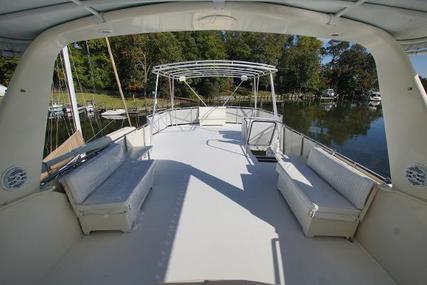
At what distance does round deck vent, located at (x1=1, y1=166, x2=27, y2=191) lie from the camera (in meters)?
1.66

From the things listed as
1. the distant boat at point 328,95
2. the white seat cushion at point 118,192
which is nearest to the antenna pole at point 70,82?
the white seat cushion at point 118,192

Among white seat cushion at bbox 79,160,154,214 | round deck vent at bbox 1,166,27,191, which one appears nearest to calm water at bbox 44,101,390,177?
white seat cushion at bbox 79,160,154,214

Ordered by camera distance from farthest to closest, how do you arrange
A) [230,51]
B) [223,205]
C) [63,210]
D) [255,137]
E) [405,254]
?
[230,51] < [255,137] < [223,205] < [63,210] < [405,254]

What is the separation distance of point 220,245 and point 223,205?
76cm

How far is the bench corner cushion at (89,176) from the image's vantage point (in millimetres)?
2131

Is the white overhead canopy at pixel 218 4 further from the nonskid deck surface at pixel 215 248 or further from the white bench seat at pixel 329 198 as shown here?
the nonskid deck surface at pixel 215 248

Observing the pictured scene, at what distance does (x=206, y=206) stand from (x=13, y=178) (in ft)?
6.68

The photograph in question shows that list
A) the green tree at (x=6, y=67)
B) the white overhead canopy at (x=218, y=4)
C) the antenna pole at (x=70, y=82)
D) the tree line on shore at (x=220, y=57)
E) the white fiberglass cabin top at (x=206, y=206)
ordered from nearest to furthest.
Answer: the white overhead canopy at (x=218, y=4)
the white fiberglass cabin top at (x=206, y=206)
the antenna pole at (x=70, y=82)
the green tree at (x=6, y=67)
the tree line on shore at (x=220, y=57)

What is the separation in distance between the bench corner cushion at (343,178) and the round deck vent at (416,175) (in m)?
0.30

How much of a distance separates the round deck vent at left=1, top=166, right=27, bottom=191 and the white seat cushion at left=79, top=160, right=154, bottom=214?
59 centimetres

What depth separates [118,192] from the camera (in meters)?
2.38

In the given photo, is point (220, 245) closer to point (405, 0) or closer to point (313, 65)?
point (405, 0)

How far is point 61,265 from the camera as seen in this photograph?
1.95m

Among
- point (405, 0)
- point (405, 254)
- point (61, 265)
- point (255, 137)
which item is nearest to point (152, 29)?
point (405, 0)
